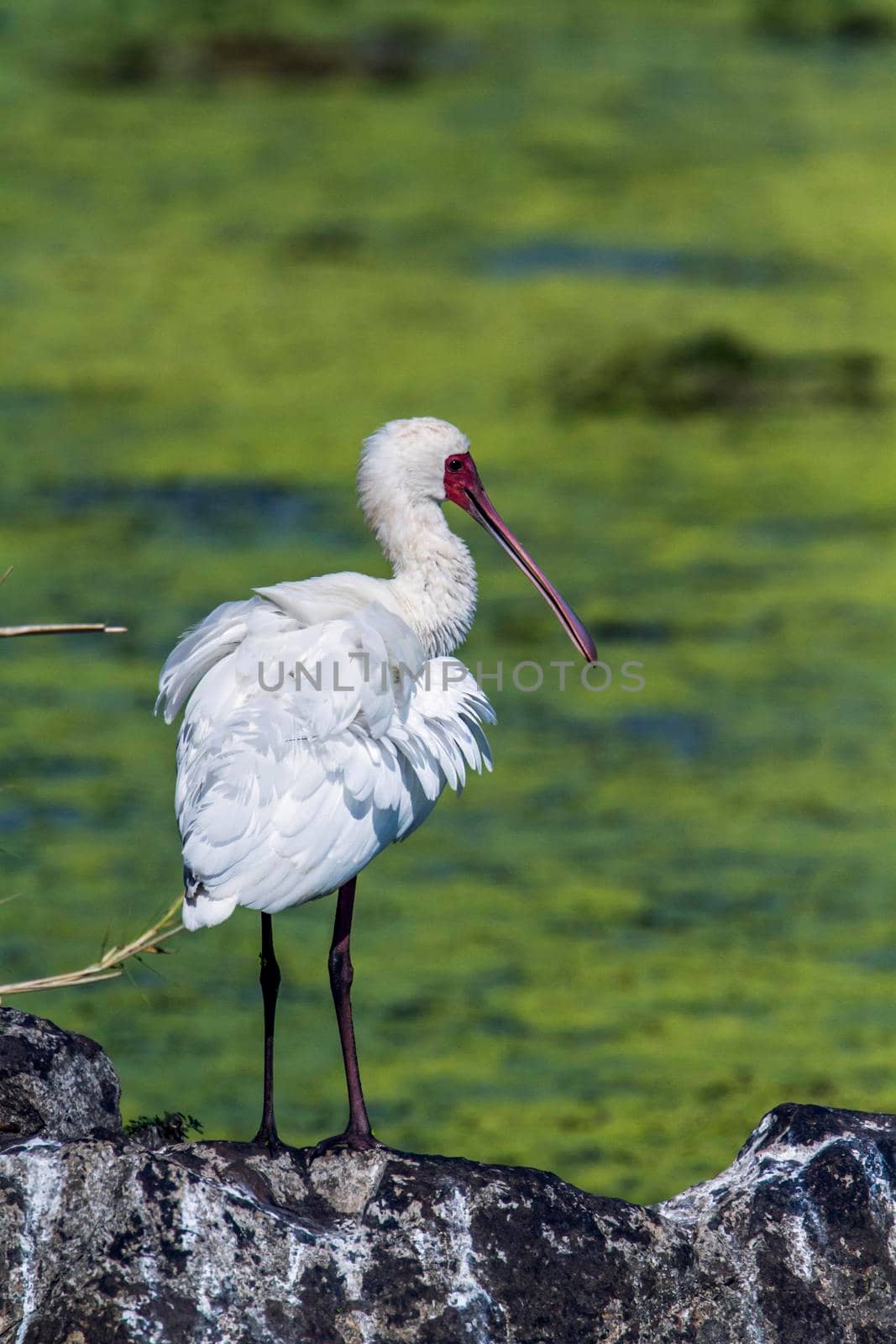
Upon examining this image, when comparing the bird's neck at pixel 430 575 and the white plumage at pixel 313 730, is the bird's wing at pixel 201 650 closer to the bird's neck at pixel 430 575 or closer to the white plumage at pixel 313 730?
the white plumage at pixel 313 730

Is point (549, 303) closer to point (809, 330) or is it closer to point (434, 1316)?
point (809, 330)

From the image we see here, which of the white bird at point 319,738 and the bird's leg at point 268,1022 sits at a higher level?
the white bird at point 319,738

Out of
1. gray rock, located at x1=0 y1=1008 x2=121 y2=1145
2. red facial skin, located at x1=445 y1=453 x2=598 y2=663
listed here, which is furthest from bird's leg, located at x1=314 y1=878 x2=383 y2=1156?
red facial skin, located at x1=445 y1=453 x2=598 y2=663

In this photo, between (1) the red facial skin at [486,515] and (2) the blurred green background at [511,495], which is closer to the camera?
(1) the red facial skin at [486,515]

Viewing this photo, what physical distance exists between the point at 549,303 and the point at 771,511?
2.09 metres

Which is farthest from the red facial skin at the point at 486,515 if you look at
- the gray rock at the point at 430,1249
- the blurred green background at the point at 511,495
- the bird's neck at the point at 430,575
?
the gray rock at the point at 430,1249

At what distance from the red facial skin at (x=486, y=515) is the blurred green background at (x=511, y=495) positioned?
1.27 metres

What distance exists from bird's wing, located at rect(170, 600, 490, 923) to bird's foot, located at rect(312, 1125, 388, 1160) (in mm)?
378

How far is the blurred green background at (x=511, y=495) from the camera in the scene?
5.36 metres

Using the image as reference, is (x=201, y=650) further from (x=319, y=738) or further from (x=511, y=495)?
(x=511, y=495)

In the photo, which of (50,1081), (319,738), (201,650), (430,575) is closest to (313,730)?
(319,738)

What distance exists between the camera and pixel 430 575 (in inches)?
151

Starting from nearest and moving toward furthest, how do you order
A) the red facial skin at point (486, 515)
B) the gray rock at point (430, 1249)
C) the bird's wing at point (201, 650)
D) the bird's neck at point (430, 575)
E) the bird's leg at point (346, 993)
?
1. the gray rock at point (430, 1249)
2. the bird's leg at point (346, 993)
3. the bird's wing at point (201, 650)
4. the bird's neck at point (430, 575)
5. the red facial skin at point (486, 515)

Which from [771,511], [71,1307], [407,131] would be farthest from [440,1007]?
[407,131]
